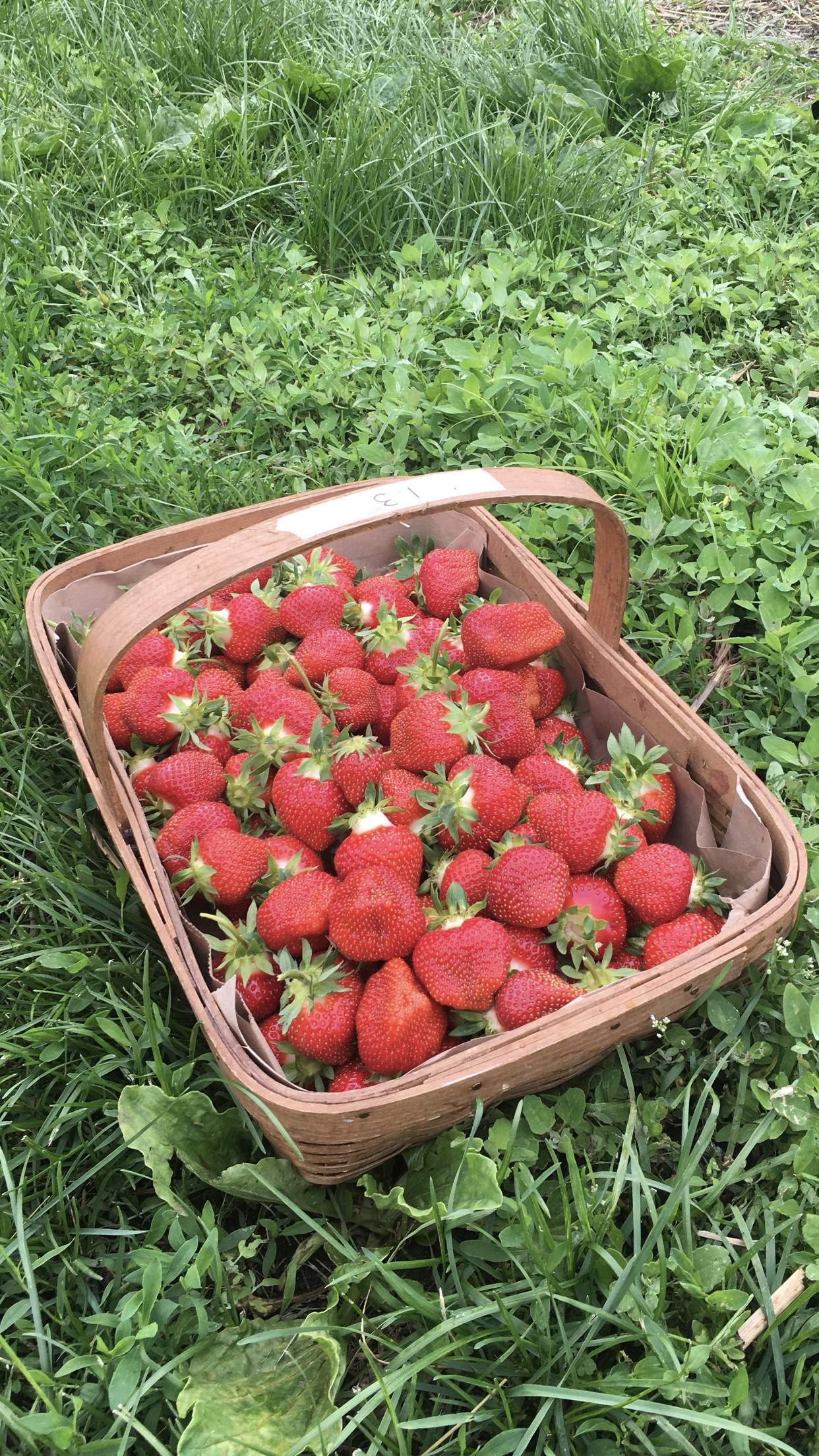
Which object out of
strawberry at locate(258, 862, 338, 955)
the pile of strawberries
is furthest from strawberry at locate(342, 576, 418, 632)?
strawberry at locate(258, 862, 338, 955)

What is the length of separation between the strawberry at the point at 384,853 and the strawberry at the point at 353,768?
0.25 feet

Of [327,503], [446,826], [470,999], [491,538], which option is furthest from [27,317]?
[470,999]

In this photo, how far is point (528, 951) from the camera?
1.33m

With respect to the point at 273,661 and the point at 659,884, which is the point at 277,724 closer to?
the point at 273,661

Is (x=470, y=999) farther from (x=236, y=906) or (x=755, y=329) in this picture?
(x=755, y=329)

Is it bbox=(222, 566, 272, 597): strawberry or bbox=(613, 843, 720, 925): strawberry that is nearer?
bbox=(613, 843, 720, 925): strawberry

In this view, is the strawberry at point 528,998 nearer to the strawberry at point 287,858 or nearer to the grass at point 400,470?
the grass at point 400,470

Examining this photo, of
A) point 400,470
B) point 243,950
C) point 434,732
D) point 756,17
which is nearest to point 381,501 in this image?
point 434,732

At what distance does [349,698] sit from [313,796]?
0.21 meters

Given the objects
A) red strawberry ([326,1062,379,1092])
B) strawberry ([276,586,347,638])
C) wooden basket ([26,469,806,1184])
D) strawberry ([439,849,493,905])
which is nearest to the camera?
wooden basket ([26,469,806,1184])

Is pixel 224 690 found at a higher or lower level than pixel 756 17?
lower

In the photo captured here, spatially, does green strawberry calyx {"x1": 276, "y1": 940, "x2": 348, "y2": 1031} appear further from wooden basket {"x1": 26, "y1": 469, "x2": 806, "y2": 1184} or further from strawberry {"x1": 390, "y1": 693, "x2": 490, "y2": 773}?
strawberry {"x1": 390, "y1": 693, "x2": 490, "y2": 773}

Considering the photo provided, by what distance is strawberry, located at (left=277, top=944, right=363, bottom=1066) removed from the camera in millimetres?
1252

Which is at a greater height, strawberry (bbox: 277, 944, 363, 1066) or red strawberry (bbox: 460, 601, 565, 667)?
red strawberry (bbox: 460, 601, 565, 667)
